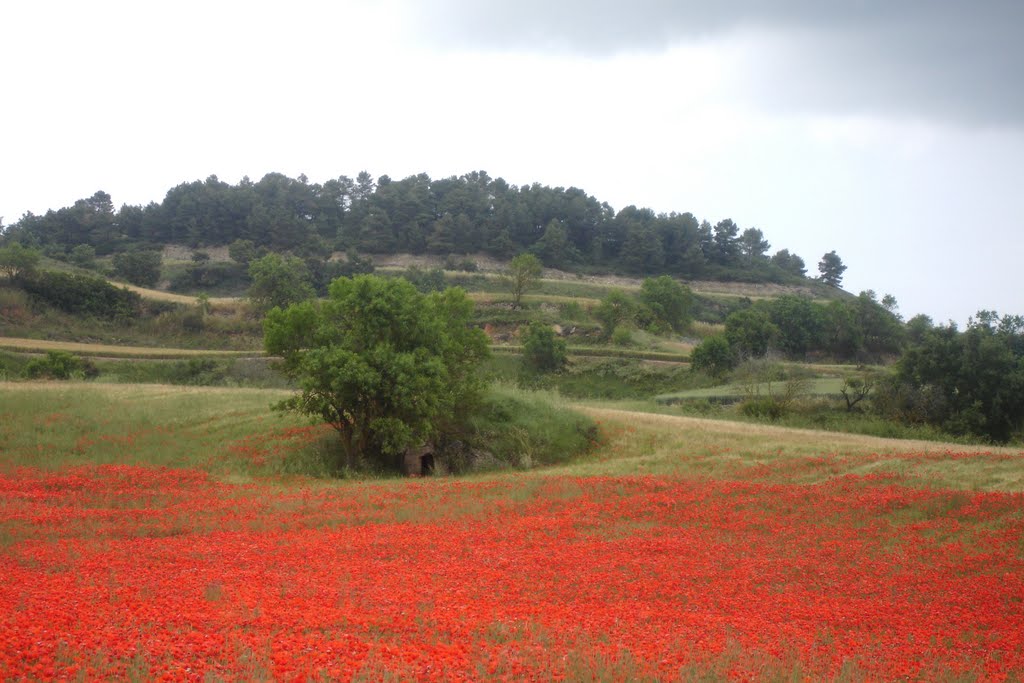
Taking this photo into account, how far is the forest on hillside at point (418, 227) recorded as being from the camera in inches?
5655

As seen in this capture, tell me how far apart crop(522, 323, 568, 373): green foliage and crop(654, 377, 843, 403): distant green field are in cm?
1335

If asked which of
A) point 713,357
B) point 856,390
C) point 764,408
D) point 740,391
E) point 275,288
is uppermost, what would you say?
point 275,288

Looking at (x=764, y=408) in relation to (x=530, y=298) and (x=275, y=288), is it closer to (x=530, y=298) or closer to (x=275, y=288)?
(x=275, y=288)

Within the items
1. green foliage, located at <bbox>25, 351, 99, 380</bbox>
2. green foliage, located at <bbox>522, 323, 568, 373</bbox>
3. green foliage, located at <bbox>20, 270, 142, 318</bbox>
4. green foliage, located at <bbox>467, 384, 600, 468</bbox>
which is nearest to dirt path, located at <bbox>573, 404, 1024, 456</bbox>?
green foliage, located at <bbox>467, 384, 600, 468</bbox>

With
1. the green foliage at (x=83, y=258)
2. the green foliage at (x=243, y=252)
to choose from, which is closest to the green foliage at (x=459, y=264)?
the green foliage at (x=243, y=252)

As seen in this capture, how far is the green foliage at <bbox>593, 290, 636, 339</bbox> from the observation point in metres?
96.9

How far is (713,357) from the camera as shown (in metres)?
78.3

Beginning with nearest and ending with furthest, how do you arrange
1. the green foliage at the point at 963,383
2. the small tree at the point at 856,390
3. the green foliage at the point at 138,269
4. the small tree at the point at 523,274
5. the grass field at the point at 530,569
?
the grass field at the point at 530,569 < the green foliage at the point at 963,383 < the small tree at the point at 856,390 < the small tree at the point at 523,274 < the green foliage at the point at 138,269

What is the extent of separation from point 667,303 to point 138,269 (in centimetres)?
6958

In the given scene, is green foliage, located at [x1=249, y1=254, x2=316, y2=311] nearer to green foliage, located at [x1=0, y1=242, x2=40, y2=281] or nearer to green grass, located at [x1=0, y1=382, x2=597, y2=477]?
green foliage, located at [x1=0, y1=242, x2=40, y2=281]

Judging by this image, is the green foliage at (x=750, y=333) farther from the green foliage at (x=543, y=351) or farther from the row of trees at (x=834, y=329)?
the green foliage at (x=543, y=351)

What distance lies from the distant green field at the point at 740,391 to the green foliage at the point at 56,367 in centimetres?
4282

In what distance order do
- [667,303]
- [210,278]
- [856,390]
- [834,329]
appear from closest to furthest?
[856,390] < [834,329] < [667,303] < [210,278]

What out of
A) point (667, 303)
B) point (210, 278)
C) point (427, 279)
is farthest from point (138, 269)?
point (667, 303)
